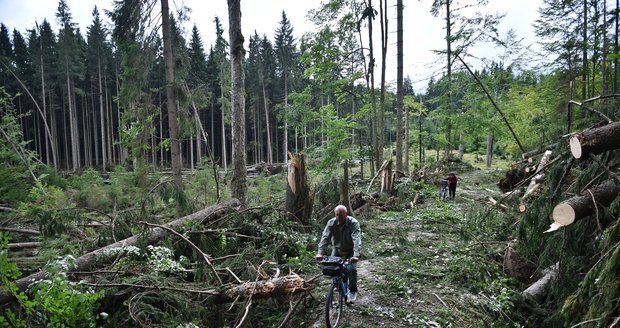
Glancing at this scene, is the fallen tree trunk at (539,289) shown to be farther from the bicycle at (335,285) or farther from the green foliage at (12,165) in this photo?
the green foliage at (12,165)

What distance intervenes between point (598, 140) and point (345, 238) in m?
3.61

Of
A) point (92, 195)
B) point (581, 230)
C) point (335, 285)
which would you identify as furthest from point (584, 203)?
point (92, 195)

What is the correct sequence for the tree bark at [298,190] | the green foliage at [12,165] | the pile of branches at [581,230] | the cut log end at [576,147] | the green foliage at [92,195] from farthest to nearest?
the green foliage at [92,195]
the green foliage at [12,165]
the tree bark at [298,190]
the cut log end at [576,147]
the pile of branches at [581,230]

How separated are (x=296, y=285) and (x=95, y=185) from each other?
1850 centimetres

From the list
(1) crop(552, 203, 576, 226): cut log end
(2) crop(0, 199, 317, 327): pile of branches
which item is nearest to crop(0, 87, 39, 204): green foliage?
(2) crop(0, 199, 317, 327): pile of branches

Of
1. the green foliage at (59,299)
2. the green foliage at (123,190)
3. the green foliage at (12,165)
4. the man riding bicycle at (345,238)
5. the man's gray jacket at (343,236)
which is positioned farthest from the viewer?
the green foliage at (123,190)

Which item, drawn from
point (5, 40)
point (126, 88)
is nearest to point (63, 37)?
point (5, 40)

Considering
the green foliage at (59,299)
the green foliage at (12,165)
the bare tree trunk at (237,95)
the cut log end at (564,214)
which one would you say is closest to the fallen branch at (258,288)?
the green foliage at (59,299)

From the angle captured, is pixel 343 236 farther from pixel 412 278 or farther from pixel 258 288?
pixel 412 278

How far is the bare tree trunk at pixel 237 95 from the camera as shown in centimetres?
924

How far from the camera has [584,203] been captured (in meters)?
3.85

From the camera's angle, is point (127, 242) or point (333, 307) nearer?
point (333, 307)

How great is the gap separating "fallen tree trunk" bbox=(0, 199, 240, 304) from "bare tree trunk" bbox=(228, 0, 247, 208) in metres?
0.70

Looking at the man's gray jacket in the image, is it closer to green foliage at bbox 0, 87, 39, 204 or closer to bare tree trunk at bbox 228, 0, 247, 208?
bare tree trunk at bbox 228, 0, 247, 208
